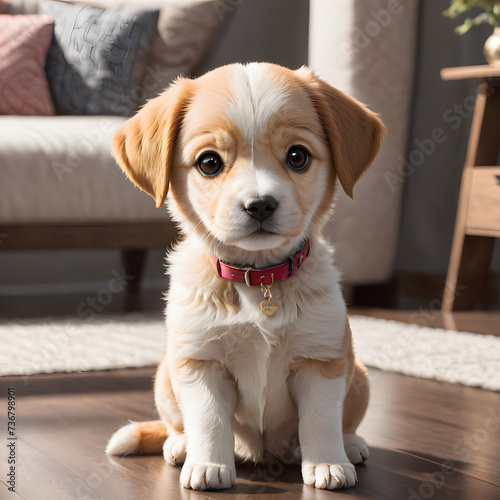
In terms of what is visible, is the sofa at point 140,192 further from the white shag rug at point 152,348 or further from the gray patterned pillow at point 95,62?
the white shag rug at point 152,348

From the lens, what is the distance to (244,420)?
126 cm

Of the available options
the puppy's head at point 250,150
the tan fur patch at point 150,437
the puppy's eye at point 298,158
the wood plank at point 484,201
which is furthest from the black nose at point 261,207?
the wood plank at point 484,201

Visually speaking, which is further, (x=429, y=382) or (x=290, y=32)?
(x=290, y=32)

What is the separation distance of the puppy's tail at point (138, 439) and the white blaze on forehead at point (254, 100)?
25.0 inches

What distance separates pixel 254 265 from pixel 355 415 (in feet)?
1.22

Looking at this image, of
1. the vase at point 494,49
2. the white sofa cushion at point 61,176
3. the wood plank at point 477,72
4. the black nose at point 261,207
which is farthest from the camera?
the vase at point 494,49

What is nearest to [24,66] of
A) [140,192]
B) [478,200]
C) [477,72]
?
[140,192]

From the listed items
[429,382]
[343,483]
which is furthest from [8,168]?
[343,483]

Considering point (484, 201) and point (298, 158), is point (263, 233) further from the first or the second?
point (484, 201)

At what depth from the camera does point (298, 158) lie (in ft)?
3.90

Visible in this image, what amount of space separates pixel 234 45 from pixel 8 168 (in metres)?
1.96

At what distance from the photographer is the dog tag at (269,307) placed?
46.9 inches

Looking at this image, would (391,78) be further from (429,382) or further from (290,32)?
(429,382)

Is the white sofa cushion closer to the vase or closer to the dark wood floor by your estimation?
the dark wood floor
